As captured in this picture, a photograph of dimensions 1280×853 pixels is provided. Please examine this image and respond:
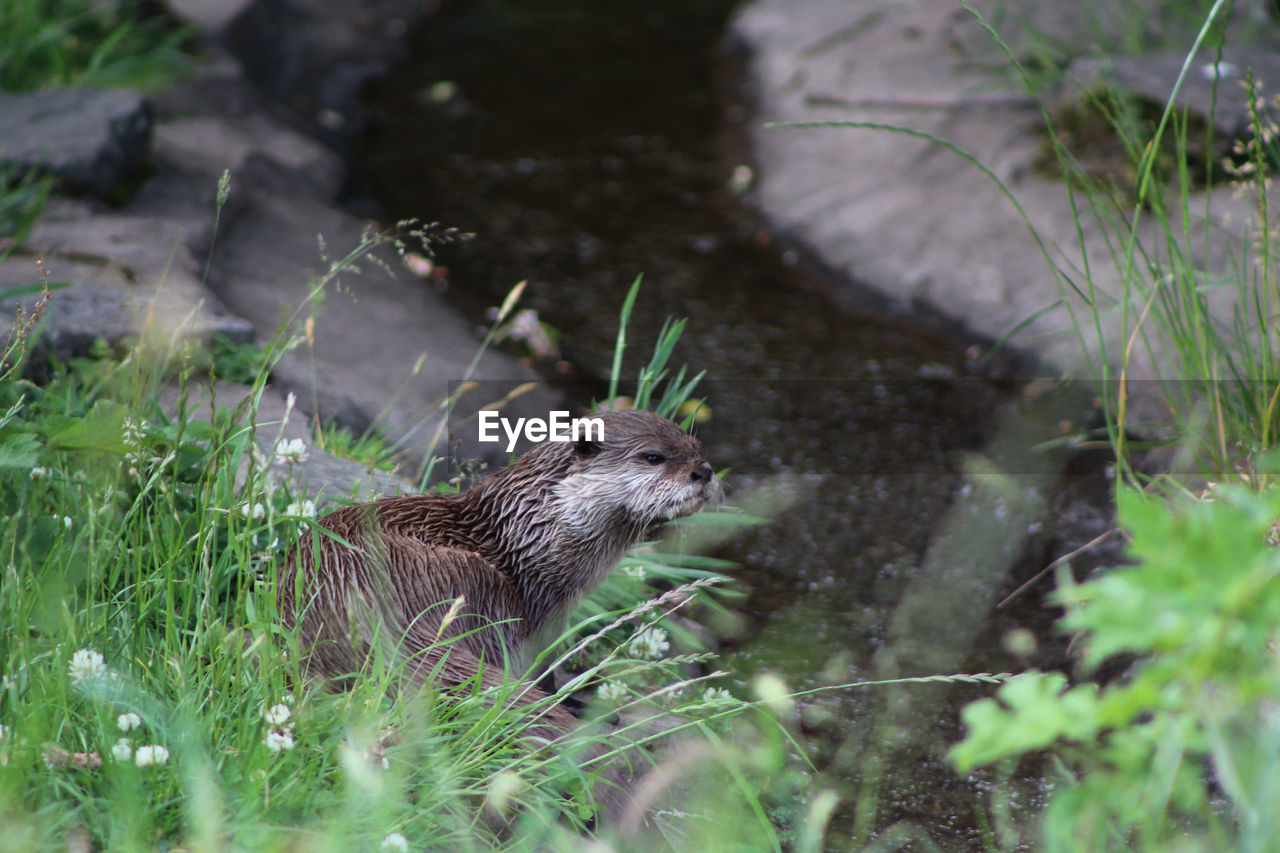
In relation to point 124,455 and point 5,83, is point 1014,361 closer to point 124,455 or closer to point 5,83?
point 124,455

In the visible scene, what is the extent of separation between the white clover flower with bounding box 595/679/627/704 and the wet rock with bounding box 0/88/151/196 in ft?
9.98

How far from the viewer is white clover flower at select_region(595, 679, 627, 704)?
2605 mm

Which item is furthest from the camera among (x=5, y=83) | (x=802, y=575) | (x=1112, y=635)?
(x=5, y=83)

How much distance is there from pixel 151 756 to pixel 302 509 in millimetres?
741

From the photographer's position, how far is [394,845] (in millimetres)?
1839

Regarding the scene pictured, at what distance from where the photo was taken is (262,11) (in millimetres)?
7293

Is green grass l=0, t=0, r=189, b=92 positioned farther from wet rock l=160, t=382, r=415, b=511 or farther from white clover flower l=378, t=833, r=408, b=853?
white clover flower l=378, t=833, r=408, b=853

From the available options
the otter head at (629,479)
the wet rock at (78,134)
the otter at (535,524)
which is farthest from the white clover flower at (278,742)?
the wet rock at (78,134)

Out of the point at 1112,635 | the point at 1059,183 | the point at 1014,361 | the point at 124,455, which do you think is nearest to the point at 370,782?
the point at 1112,635

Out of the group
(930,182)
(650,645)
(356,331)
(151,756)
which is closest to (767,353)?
(930,182)

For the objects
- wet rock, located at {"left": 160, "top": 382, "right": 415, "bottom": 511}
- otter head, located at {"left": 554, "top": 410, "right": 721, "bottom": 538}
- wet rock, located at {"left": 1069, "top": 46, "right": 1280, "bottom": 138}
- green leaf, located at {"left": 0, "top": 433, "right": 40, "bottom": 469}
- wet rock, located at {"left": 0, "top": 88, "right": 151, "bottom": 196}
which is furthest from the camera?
wet rock, located at {"left": 1069, "top": 46, "right": 1280, "bottom": 138}

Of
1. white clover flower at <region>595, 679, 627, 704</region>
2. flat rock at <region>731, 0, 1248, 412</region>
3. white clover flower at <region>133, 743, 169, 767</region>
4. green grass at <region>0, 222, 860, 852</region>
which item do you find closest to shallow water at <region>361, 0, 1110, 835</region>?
flat rock at <region>731, 0, 1248, 412</region>

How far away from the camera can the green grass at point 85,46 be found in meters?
5.13

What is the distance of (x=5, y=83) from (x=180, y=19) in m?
1.56
